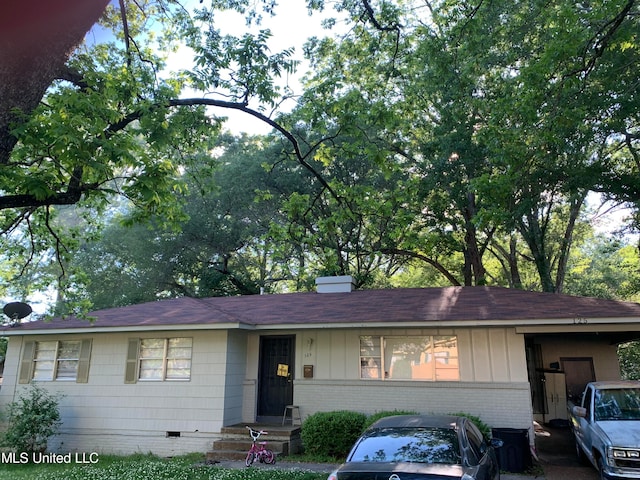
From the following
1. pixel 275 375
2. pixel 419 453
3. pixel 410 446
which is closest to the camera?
pixel 419 453

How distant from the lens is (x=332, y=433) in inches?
420

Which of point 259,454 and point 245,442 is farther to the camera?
point 245,442

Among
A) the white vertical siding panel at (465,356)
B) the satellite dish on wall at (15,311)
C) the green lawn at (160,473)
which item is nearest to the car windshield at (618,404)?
the white vertical siding panel at (465,356)

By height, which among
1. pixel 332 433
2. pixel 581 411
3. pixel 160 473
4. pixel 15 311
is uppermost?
pixel 15 311

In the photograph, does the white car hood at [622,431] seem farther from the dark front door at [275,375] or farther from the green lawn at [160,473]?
the dark front door at [275,375]

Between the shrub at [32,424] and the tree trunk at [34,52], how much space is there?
930 centimetres

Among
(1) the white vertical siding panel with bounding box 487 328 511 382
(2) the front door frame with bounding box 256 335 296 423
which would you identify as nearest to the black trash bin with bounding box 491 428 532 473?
(1) the white vertical siding panel with bounding box 487 328 511 382

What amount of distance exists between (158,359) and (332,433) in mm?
5352

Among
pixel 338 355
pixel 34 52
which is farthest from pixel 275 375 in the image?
pixel 34 52

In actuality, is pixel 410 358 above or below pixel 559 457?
above

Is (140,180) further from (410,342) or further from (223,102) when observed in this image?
(410,342)

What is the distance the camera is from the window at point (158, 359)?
496 inches

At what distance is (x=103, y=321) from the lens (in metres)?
13.3

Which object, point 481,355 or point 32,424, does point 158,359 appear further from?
point 481,355
